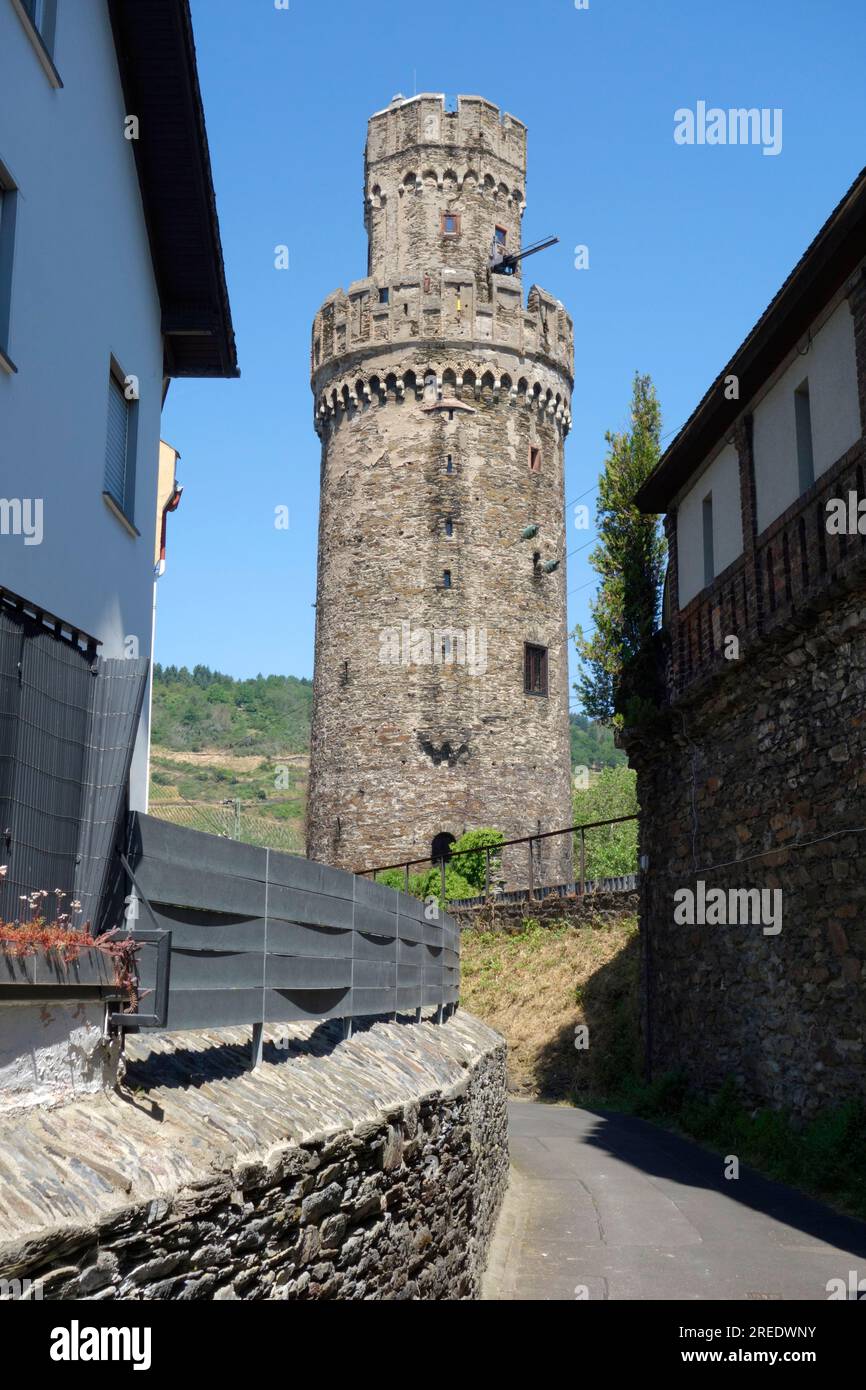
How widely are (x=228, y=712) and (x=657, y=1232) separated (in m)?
139

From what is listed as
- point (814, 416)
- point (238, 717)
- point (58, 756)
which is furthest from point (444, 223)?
point (238, 717)

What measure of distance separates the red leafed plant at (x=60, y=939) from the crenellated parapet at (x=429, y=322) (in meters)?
36.7

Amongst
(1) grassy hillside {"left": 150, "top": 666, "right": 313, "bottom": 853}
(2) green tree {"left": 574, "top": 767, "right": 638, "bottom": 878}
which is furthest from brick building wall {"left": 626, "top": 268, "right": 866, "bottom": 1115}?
(1) grassy hillside {"left": 150, "top": 666, "right": 313, "bottom": 853}

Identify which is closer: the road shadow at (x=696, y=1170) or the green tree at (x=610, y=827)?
the road shadow at (x=696, y=1170)

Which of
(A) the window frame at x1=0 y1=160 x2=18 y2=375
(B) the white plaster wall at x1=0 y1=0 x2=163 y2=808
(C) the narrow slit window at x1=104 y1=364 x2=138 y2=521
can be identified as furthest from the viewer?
(C) the narrow slit window at x1=104 y1=364 x2=138 y2=521

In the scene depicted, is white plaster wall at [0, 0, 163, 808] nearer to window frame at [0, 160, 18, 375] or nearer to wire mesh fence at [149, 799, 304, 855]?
window frame at [0, 160, 18, 375]

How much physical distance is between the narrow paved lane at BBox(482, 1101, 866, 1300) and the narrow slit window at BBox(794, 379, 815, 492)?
751 cm

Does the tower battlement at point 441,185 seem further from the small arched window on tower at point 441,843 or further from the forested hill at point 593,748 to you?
the forested hill at point 593,748

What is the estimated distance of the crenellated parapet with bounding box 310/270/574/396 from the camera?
39906 millimetres

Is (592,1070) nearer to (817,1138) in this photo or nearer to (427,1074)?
(817,1138)

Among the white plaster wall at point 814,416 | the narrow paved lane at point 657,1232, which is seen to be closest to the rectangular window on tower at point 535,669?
the white plaster wall at point 814,416

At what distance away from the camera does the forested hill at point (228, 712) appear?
139125 mm

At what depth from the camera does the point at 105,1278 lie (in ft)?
11.8
